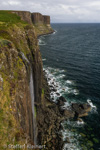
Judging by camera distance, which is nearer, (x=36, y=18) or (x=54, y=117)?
(x=54, y=117)

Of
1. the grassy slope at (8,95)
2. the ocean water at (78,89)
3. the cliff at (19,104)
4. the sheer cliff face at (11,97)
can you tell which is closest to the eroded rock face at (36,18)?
the ocean water at (78,89)

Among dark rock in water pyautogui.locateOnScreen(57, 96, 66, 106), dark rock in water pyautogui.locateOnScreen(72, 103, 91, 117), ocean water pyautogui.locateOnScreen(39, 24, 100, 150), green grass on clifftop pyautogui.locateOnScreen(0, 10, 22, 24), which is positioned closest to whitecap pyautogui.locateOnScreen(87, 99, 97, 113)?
ocean water pyautogui.locateOnScreen(39, 24, 100, 150)

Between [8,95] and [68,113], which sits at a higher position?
[8,95]

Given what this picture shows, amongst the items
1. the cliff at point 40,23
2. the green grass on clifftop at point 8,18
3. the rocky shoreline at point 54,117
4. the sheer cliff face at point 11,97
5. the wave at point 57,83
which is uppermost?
the cliff at point 40,23

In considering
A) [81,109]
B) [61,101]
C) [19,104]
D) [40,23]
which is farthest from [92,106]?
[40,23]

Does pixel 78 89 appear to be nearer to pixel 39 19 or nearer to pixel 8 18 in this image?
pixel 8 18

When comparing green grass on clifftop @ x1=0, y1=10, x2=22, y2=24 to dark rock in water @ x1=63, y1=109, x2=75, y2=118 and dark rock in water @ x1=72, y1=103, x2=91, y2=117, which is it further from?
dark rock in water @ x1=72, y1=103, x2=91, y2=117

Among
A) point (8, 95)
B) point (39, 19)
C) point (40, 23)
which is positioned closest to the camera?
point (8, 95)

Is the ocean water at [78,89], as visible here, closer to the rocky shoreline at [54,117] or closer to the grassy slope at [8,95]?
the rocky shoreline at [54,117]

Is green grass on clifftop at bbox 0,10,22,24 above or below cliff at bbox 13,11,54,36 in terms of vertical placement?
below
